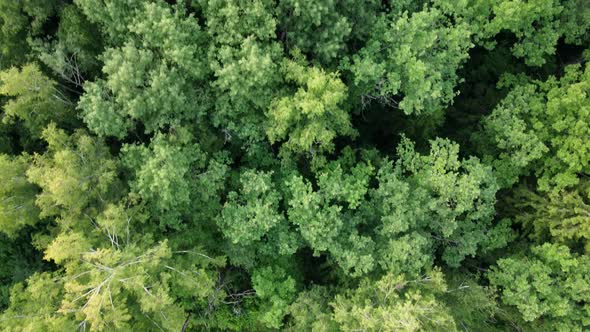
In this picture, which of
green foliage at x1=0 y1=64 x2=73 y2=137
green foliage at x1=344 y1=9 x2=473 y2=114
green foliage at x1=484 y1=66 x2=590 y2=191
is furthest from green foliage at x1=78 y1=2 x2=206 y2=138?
green foliage at x1=484 y1=66 x2=590 y2=191

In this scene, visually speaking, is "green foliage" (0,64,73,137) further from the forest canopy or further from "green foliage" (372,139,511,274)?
"green foliage" (372,139,511,274)

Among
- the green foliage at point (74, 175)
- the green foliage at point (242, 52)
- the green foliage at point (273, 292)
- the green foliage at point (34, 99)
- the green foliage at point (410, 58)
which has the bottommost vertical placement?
the green foliage at point (273, 292)

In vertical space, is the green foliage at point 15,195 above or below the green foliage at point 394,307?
below

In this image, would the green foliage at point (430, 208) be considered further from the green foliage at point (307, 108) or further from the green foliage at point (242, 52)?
the green foliage at point (242, 52)

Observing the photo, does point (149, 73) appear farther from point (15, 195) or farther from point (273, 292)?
point (273, 292)

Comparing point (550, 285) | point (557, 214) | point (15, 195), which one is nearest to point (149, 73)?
point (15, 195)

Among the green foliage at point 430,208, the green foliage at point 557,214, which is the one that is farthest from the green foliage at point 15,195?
the green foliage at point 557,214

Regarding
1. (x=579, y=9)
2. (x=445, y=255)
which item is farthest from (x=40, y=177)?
(x=579, y=9)
